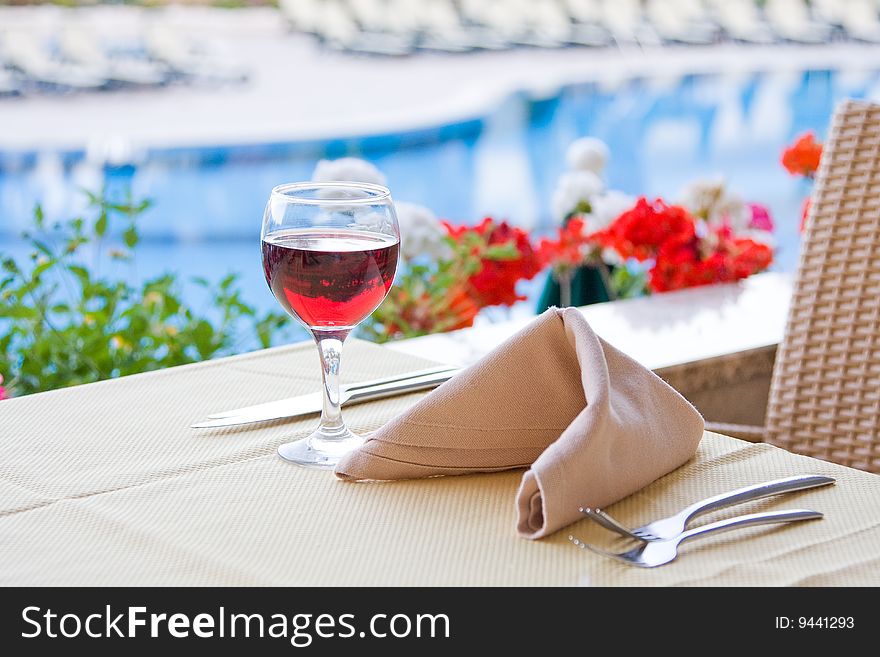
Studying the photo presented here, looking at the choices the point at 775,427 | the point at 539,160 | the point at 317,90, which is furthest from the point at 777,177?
the point at 775,427

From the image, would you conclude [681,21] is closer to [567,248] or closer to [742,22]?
[742,22]

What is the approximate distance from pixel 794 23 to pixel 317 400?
14487 mm

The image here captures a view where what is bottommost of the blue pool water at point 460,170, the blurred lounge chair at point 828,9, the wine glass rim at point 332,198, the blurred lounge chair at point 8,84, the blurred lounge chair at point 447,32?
the blue pool water at point 460,170

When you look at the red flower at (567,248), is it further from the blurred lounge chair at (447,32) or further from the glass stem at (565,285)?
the blurred lounge chair at (447,32)

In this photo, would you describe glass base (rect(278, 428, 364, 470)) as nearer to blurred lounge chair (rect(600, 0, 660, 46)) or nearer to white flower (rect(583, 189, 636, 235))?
white flower (rect(583, 189, 636, 235))

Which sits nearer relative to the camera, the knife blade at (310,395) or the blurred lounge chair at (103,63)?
the knife blade at (310,395)

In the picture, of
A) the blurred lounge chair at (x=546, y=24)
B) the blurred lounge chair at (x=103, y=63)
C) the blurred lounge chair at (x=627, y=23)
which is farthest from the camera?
the blurred lounge chair at (x=627, y=23)

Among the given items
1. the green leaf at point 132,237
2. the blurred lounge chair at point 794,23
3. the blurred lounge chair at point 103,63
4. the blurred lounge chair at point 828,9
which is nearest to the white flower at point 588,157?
the green leaf at point 132,237

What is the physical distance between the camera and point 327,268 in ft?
2.13

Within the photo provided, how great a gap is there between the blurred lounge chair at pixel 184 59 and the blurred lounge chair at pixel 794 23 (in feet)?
23.0

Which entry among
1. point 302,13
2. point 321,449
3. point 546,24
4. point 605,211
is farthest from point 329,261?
point 546,24

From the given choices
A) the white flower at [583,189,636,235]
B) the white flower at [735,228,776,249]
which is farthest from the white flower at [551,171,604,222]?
the white flower at [735,228,776,249]

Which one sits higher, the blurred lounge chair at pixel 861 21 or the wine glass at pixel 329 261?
the blurred lounge chair at pixel 861 21

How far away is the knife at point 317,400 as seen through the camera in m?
0.75
